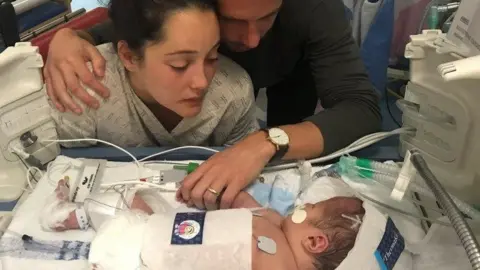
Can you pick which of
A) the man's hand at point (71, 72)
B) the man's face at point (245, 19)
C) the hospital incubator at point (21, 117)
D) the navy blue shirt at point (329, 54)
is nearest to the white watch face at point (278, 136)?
the navy blue shirt at point (329, 54)

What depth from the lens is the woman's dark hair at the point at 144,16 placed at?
123 cm

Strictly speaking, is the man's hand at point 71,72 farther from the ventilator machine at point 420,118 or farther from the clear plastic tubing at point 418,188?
the clear plastic tubing at point 418,188

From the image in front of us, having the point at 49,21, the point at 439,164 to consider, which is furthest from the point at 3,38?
the point at 439,164

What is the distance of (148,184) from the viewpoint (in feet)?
4.25

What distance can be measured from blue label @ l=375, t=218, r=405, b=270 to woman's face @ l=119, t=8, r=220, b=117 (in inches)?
20.2

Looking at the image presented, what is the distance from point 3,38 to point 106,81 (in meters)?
0.49

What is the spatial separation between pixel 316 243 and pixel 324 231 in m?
0.03

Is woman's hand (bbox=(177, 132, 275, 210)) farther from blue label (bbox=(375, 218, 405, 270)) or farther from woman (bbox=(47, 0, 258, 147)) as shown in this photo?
blue label (bbox=(375, 218, 405, 270))

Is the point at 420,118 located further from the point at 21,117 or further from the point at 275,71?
the point at 21,117

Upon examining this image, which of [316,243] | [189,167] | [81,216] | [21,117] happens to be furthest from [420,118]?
[21,117]

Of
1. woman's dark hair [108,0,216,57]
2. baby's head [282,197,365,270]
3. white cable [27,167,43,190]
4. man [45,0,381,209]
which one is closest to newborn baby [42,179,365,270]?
baby's head [282,197,365,270]

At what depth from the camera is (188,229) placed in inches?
43.0

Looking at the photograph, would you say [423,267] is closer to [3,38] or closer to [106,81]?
[106,81]

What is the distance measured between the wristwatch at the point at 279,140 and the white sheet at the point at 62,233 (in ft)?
0.24
